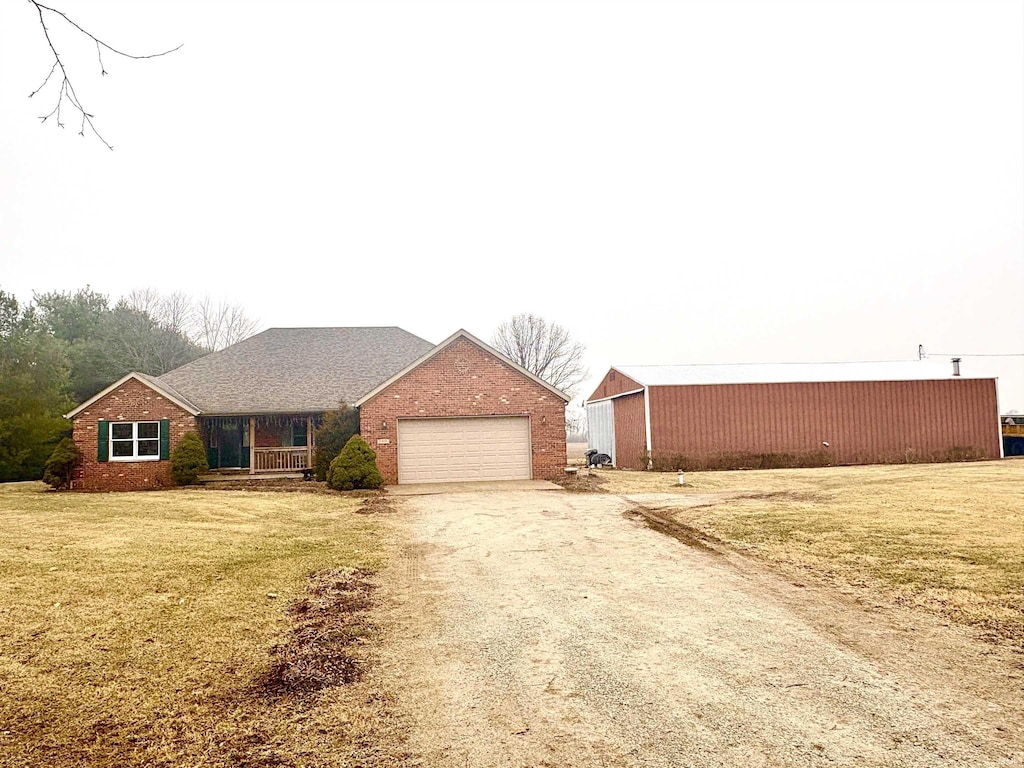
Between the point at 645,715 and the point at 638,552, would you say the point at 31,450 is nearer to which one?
the point at 638,552

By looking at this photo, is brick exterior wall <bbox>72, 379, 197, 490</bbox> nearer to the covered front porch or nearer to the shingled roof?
the shingled roof

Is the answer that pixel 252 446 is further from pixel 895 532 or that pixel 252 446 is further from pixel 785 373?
pixel 785 373

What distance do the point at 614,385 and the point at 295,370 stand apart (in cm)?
1441

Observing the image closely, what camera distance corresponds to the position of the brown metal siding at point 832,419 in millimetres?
26594

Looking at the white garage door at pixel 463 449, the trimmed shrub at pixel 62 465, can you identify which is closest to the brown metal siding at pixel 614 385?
the white garage door at pixel 463 449

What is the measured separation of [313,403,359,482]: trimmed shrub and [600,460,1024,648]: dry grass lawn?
855 centimetres

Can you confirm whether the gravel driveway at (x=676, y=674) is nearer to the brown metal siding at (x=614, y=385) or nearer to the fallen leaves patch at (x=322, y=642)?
the fallen leaves patch at (x=322, y=642)

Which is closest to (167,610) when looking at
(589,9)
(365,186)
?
(589,9)

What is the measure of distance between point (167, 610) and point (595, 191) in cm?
2360

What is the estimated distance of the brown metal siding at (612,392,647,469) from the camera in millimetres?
27203


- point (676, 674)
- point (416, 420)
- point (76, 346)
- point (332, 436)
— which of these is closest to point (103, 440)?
point (332, 436)

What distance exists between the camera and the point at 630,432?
28891mm

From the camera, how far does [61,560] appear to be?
26.3 feet

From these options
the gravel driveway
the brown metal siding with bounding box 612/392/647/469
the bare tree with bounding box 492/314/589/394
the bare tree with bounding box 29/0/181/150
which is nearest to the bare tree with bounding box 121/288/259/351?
the bare tree with bounding box 492/314/589/394
